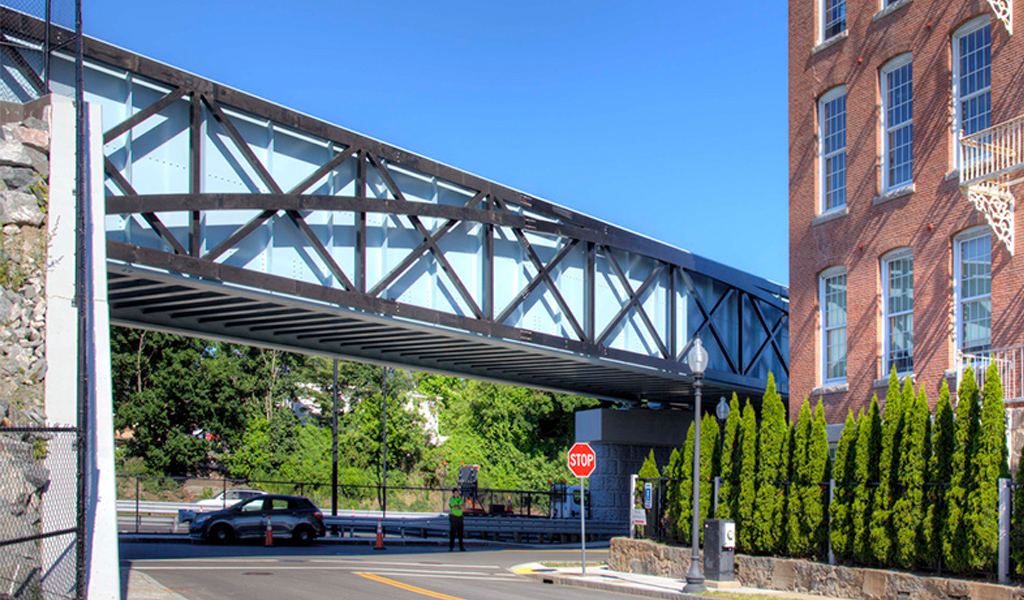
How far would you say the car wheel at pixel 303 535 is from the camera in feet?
109

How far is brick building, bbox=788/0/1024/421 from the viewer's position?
20750 millimetres

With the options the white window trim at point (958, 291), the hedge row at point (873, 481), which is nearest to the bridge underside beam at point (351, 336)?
the hedge row at point (873, 481)

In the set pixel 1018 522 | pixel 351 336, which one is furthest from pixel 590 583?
pixel 351 336

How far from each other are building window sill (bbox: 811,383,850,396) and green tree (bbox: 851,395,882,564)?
471 centimetres

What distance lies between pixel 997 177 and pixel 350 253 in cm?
1504

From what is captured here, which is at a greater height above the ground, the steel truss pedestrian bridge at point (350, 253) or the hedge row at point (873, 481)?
the steel truss pedestrian bridge at point (350, 253)

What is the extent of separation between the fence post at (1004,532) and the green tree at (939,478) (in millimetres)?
1064

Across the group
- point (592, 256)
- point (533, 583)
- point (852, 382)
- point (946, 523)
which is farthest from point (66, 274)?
point (592, 256)

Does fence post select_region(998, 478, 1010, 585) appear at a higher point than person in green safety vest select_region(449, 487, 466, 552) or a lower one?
higher

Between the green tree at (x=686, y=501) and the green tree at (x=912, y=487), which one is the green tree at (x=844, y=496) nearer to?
the green tree at (x=912, y=487)

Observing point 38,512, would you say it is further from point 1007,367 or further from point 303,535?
point 303,535

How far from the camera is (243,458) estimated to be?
224 ft

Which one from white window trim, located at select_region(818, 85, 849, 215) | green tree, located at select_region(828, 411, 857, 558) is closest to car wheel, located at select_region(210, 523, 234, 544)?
green tree, located at select_region(828, 411, 857, 558)

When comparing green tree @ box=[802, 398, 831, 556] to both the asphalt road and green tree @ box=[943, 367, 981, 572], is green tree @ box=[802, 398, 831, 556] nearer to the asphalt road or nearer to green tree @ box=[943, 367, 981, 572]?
green tree @ box=[943, 367, 981, 572]
